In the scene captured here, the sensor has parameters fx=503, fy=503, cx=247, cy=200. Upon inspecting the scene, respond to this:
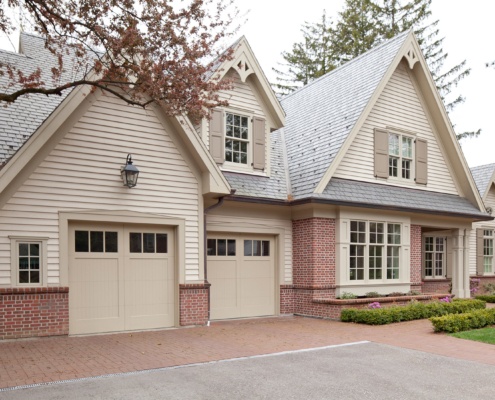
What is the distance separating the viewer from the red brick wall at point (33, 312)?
954 cm

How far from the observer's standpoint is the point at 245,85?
562 inches

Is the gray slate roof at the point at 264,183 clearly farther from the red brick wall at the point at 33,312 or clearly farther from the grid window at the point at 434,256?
the grid window at the point at 434,256

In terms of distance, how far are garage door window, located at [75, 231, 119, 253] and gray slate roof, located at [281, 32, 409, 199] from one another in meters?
5.36

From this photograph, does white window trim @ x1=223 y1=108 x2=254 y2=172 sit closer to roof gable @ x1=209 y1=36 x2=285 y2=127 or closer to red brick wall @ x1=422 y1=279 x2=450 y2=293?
roof gable @ x1=209 y1=36 x2=285 y2=127

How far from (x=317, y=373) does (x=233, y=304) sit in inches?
248

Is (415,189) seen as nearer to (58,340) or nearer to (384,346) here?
(384,346)

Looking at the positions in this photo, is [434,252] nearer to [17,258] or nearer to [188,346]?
[188,346]

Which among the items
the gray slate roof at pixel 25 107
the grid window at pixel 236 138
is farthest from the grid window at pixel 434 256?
the gray slate roof at pixel 25 107

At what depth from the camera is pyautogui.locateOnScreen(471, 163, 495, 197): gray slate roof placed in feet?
71.0

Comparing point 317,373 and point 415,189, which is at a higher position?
point 415,189

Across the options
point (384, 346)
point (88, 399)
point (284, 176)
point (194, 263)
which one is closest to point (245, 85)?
point (284, 176)

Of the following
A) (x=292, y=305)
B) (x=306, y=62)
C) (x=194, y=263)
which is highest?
(x=306, y=62)

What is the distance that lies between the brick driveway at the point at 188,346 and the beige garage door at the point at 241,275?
0.93 meters

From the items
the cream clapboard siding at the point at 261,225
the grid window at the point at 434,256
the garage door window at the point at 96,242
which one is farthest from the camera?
the grid window at the point at 434,256
